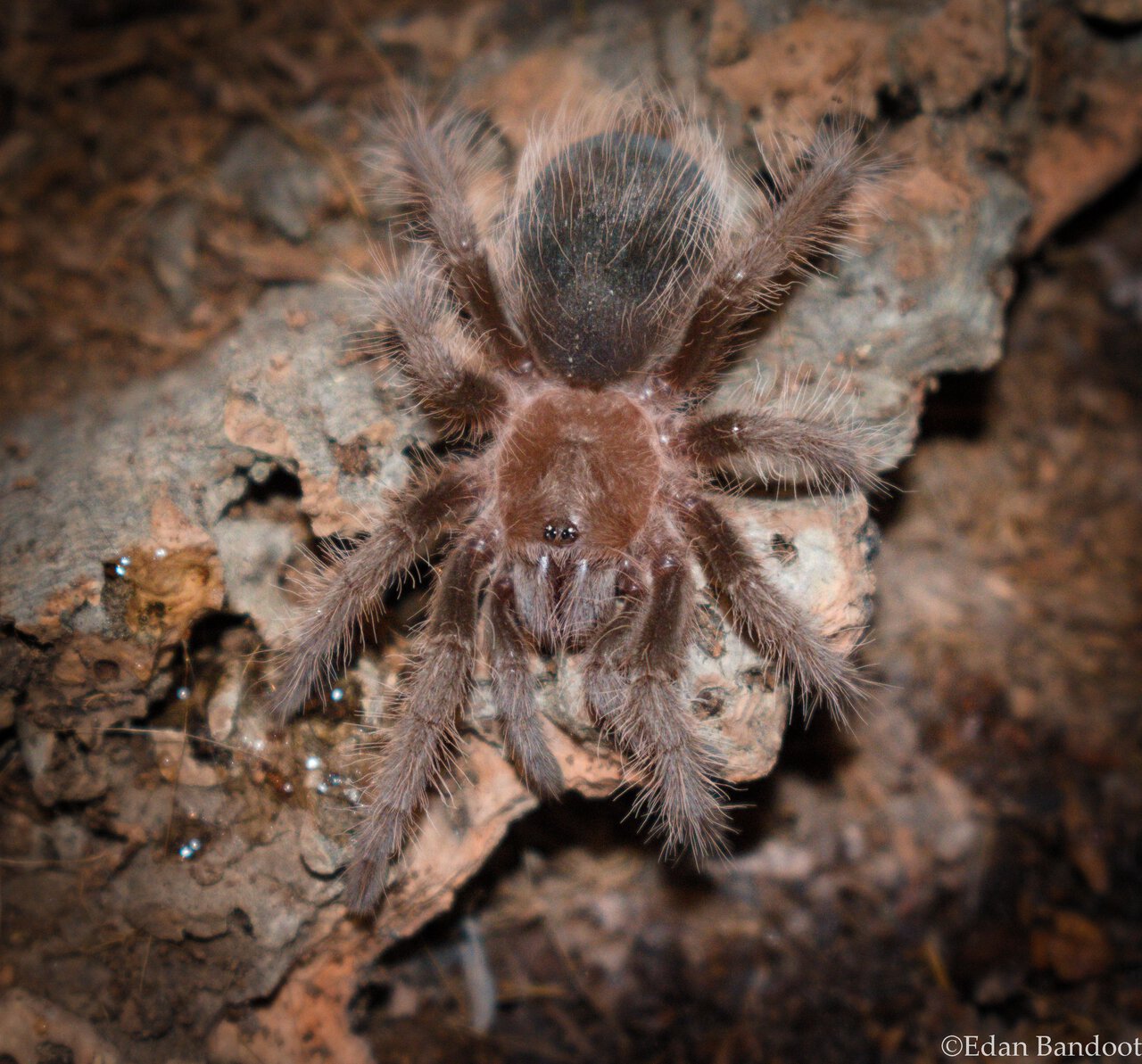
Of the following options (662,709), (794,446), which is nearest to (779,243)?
(794,446)

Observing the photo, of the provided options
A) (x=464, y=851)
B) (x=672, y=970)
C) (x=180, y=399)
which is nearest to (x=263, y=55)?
(x=180, y=399)

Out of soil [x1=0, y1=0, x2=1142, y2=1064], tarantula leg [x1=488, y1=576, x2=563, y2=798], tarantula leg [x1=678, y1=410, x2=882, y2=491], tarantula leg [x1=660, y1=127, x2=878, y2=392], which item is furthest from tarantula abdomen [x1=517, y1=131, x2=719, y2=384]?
tarantula leg [x1=488, y1=576, x2=563, y2=798]

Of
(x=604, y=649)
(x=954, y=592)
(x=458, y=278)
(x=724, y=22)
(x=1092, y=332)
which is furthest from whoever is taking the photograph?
(x=1092, y=332)

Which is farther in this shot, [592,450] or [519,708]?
[592,450]

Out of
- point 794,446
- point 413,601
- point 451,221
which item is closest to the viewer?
point 794,446

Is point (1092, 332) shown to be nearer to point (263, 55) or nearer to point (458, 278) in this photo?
point (458, 278)

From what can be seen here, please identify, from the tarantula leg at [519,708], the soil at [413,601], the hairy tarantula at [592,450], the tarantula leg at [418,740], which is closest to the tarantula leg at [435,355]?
the hairy tarantula at [592,450]

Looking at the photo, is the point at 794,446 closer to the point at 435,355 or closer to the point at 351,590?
the point at 435,355
